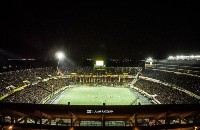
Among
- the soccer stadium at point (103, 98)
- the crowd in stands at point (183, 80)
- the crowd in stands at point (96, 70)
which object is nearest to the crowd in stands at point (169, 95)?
the soccer stadium at point (103, 98)

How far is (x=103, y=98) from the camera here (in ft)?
176

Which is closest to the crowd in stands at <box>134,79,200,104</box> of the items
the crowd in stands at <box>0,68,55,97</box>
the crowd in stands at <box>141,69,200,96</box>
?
the crowd in stands at <box>141,69,200,96</box>

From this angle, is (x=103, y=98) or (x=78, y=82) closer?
(x=103, y=98)

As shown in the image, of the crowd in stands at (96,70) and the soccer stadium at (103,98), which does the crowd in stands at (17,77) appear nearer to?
the soccer stadium at (103,98)

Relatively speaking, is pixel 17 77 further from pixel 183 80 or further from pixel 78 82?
pixel 183 80

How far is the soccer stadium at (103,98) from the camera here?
1384cm

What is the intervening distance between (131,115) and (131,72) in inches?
2586

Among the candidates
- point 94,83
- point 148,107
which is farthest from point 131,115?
point 94,83

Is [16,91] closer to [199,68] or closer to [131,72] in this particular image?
[199,68]

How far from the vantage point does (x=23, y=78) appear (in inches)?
2100

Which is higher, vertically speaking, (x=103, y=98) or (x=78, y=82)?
(x=78, y=82)

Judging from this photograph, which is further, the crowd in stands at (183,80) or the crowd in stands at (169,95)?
the crowd in stands at (183,80)

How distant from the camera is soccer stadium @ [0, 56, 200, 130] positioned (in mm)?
13836

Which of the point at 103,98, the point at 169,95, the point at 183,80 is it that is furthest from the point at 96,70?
the point at 169,95
